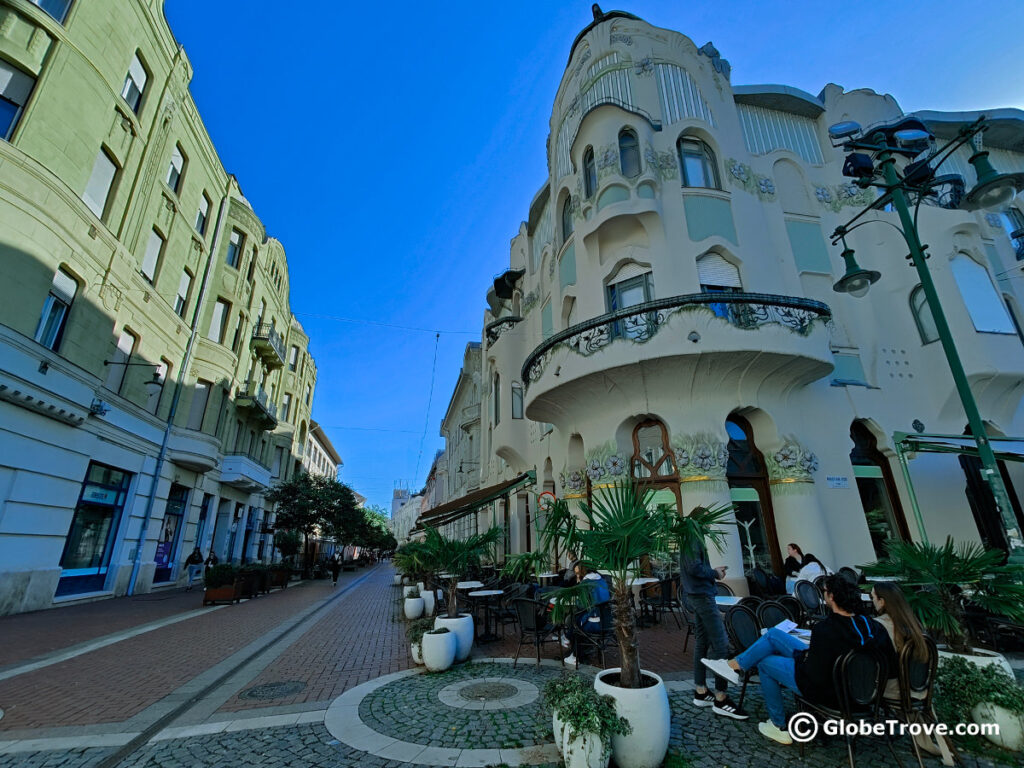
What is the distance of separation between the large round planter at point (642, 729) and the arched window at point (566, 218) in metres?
13.9

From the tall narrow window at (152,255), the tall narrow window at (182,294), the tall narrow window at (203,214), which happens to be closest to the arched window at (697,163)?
the tall narrow window at (152,255)

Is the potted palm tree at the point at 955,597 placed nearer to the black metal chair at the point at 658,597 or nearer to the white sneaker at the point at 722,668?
the white sneaker at the point at 722,668

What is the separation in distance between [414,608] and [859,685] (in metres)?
9.82

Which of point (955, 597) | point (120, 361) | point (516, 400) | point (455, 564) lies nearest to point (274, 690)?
point (455, 564)

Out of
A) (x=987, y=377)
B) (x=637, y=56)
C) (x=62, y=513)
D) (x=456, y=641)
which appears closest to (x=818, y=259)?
(x=987, y=377)

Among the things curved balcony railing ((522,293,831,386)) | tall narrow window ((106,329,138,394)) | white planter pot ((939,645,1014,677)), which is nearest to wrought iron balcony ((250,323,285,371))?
tall narrow window ((106,329,138,394))

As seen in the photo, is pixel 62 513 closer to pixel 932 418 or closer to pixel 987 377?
pixel 932 418

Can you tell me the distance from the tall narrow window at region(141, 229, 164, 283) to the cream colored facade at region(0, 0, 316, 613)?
77 millimetres

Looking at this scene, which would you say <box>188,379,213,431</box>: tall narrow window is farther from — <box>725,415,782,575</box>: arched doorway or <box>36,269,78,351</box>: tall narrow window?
<box>725,415,782,575</box>: arched doorway

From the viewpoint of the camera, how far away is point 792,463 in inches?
432

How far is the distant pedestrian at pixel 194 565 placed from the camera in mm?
19708

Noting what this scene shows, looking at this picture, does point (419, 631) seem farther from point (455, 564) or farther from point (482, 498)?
point (482, 498)

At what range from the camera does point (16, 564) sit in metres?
11.3

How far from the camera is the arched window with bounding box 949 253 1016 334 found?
1241 cm
